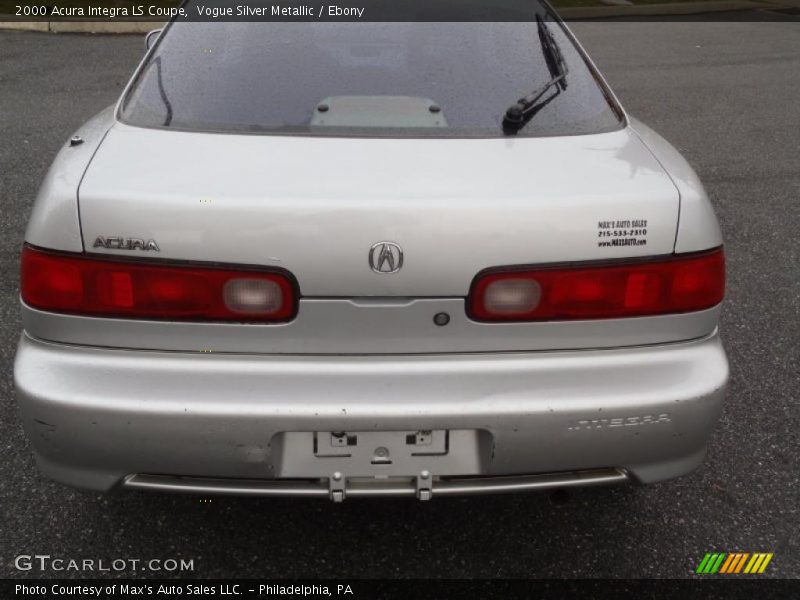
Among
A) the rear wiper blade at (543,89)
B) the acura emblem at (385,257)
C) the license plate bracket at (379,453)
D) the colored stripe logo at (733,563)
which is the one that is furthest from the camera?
the colored stripe logo at (733,563)

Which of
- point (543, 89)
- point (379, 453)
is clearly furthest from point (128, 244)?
point (543, 89)

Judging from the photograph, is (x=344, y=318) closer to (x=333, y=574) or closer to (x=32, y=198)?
(x=333, y=574)

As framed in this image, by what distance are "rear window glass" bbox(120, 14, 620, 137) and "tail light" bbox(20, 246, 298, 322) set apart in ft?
1.65

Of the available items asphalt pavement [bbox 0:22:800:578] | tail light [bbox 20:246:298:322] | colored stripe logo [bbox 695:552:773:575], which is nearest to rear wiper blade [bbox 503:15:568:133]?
tail light [bbox 20:246:298:322]

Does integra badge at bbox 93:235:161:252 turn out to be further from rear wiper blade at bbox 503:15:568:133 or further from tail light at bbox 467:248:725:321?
rear wiper blade at bbox 503:15:568:133

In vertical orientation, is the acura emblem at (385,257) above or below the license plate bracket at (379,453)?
above

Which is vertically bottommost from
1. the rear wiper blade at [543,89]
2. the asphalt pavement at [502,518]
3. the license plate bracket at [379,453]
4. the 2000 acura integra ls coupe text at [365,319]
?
the asphalt pavement at [502,518]

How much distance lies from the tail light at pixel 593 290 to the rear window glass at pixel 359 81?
0.49m

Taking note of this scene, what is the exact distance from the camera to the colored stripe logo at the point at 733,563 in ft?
7.96

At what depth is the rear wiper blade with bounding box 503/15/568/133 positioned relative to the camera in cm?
228

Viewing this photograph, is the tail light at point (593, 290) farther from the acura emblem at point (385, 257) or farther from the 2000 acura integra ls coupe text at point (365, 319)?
the acura emblem at point (385, 257)

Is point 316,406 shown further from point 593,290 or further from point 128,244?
point 593,290

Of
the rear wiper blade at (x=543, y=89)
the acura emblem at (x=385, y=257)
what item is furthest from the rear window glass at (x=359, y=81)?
the acura emblem at (x=385, y=257)

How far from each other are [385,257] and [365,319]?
16 cm
